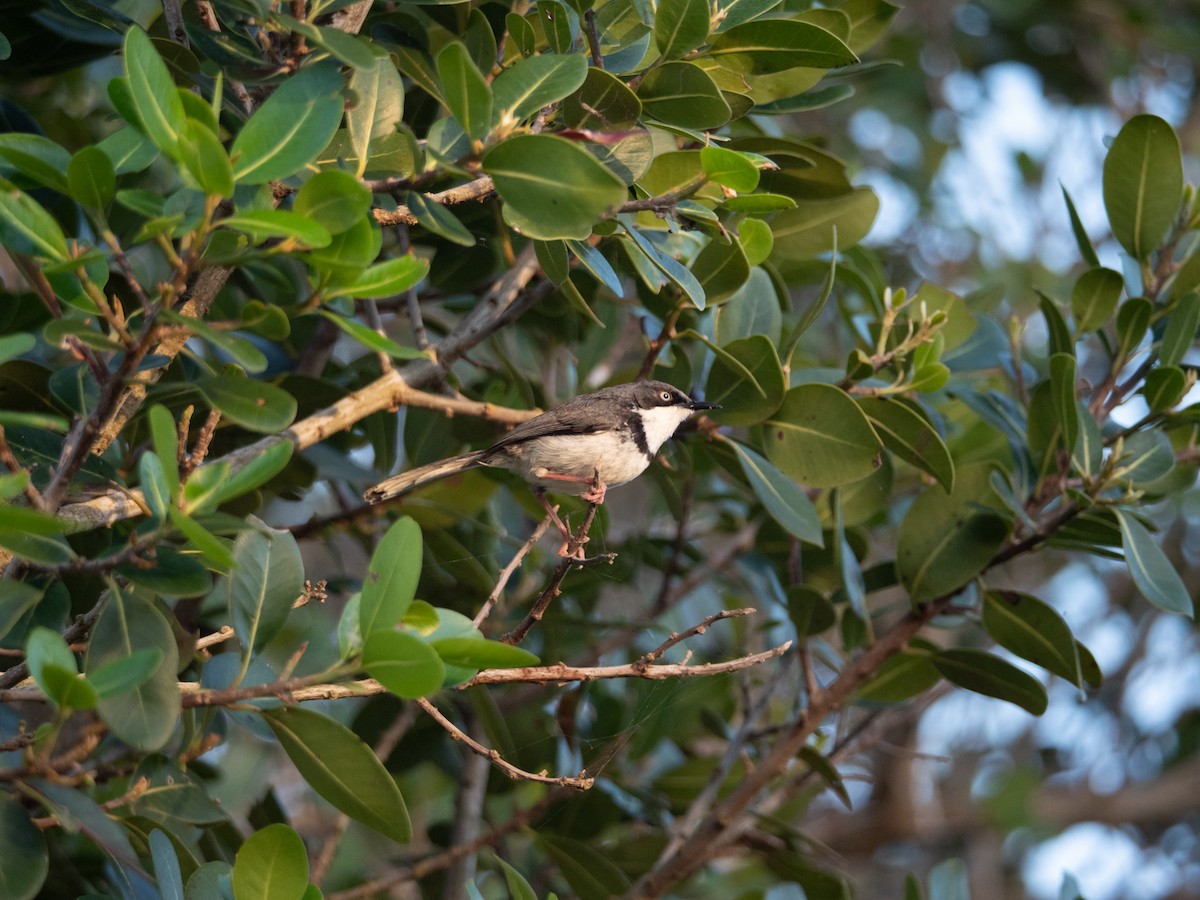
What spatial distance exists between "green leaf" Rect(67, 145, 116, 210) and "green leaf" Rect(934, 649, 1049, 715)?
8.89 ft

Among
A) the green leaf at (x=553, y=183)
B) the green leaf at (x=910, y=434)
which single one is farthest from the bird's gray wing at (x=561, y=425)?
the green leaf at (x=553, y=183)

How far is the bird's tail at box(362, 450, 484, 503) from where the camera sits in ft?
10.7

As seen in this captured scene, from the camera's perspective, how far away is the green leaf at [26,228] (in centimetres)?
189

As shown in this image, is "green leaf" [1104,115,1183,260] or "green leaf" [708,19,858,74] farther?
"green leaf" [1104,115,1183,260]

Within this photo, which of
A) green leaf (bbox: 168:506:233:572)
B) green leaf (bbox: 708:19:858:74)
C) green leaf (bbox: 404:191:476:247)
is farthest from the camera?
green leaf (bbox: 708:19:858:74)

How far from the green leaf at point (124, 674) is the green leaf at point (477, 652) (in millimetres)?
465

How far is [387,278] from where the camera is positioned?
2059mm

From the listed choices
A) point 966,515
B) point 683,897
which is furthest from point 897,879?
point 966,515

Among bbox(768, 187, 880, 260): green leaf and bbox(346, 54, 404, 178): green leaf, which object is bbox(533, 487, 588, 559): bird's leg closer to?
bbox(346, 54, 404, 178): green leaf

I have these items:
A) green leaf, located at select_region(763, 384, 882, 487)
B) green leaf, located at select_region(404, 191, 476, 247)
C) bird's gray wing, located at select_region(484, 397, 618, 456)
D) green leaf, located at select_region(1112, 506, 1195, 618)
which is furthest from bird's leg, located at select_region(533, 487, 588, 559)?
green leaf, located at select_region(1112, 506, 1195, 618)

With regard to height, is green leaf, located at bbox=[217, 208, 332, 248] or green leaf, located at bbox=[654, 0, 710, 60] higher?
green leaf, located at bbox=[654, 0, 710, 60]

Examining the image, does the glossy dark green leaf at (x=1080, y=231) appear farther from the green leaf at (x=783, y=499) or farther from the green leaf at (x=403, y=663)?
the green leaf at (x=403, y=663)

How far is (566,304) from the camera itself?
3812 mm

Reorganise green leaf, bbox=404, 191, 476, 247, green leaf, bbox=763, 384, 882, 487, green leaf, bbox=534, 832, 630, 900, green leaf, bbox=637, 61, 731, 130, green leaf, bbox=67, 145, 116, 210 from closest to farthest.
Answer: green leaf, bbox=67, 145, 116, 210 < green leaf, bbox=404, 191, 476, 247 < green leaf, bbox=637, 61, 731, 130 < green leaf, bbox=763, 384, 882, 487 < green leaf, bbox=534, 832, 630, 900
